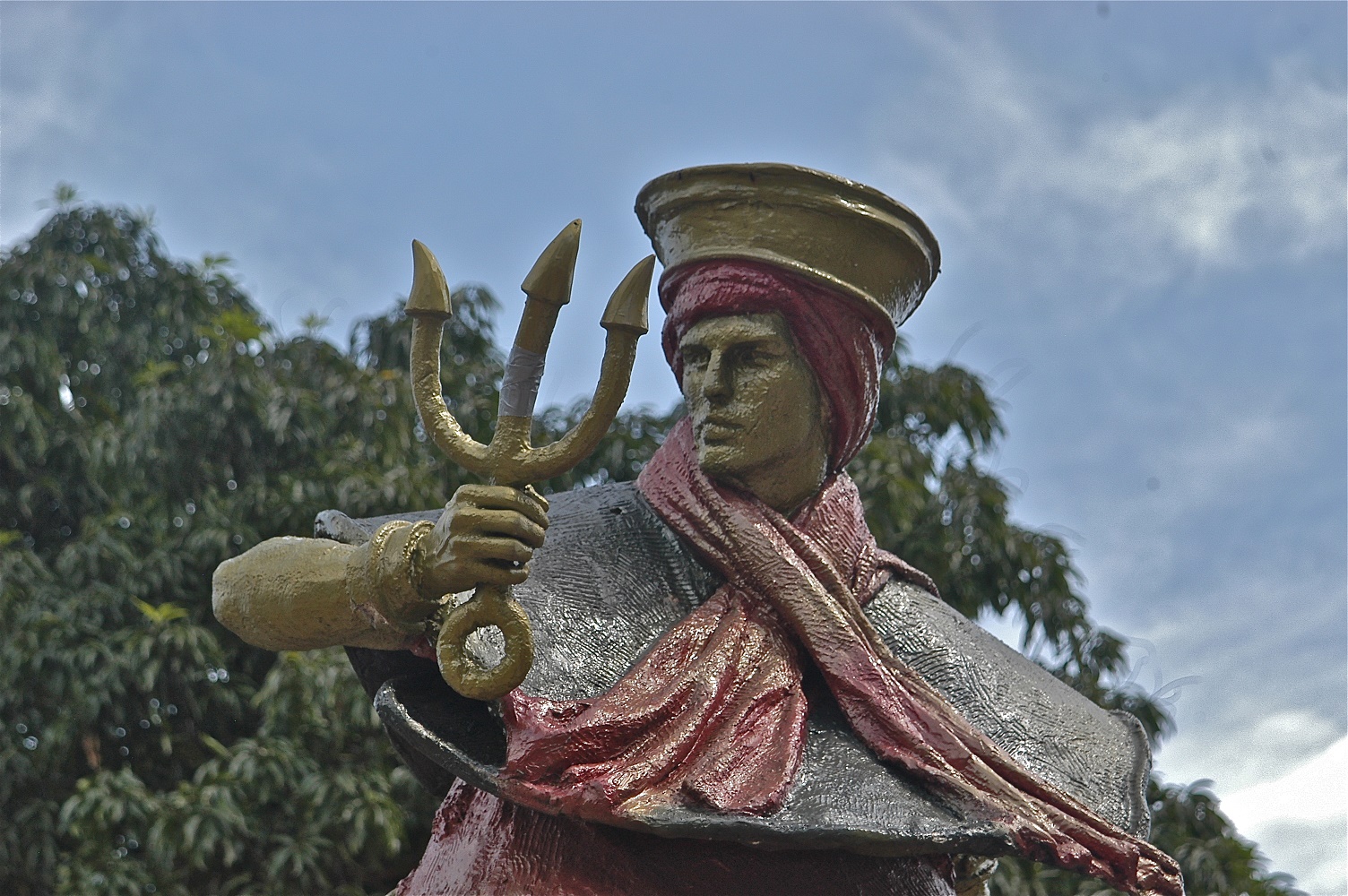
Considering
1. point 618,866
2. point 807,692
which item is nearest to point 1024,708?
point 807,692

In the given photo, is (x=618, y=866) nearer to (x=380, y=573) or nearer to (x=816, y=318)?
(x=380, y=573)

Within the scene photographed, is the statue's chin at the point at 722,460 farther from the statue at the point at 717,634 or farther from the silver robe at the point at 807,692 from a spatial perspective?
the silver robe at the point at 807,692

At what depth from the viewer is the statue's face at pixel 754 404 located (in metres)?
3.02

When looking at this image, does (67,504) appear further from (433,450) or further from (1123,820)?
(1123,820)

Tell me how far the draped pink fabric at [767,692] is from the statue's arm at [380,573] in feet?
0.85

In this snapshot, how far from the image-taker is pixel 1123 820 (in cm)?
290

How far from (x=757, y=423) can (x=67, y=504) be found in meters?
5.65

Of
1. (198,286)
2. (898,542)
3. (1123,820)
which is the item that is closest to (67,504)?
(198,286)

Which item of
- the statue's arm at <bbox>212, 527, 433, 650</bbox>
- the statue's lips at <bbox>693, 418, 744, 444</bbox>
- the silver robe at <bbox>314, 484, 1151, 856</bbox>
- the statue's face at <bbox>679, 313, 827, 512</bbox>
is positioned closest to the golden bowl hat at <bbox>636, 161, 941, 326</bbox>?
the statue's face at <bbox>679, 313, 827, 512</bbox>

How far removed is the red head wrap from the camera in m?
3.00

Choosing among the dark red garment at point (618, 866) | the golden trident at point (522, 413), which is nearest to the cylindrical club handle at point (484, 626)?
the golden trident at point (522, 413)

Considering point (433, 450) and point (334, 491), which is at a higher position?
point (433, 450)

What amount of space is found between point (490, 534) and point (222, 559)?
4724 mm

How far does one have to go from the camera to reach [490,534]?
2.35 metres
